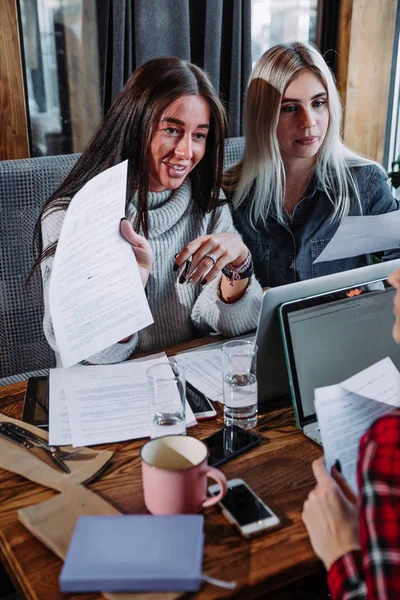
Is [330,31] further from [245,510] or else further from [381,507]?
[381,507]

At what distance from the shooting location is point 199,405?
1122mm

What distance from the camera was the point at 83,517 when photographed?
2.57 ft

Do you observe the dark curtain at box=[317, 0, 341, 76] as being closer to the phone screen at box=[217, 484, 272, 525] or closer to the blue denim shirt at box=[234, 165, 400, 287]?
the blue denim shirt at box=[234, 165, 400, 287]

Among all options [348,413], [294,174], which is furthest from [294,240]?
[348,413]

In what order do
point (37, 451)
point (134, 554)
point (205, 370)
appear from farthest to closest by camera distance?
point (205, 370) < point (37, 451) < point (134, 554)

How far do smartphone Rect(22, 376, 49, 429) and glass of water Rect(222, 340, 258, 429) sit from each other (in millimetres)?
319

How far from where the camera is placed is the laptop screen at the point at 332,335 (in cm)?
104

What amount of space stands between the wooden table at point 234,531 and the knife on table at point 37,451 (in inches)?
1.9

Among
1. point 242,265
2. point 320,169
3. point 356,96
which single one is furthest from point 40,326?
point 356,96

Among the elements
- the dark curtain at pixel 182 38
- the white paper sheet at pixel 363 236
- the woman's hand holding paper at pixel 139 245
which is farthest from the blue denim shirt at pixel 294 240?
the dark curtain at pixel 182 38

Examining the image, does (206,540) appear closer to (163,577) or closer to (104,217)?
(163,577)

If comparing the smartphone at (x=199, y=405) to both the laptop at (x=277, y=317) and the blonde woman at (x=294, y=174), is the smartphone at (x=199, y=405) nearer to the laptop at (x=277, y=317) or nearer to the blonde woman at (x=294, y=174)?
the laptop at (x=277, y=317)

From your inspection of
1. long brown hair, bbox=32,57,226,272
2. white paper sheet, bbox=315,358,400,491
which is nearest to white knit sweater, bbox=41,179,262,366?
long brown hair, bbox=32,57,226,272

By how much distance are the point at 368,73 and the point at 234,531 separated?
262cm
